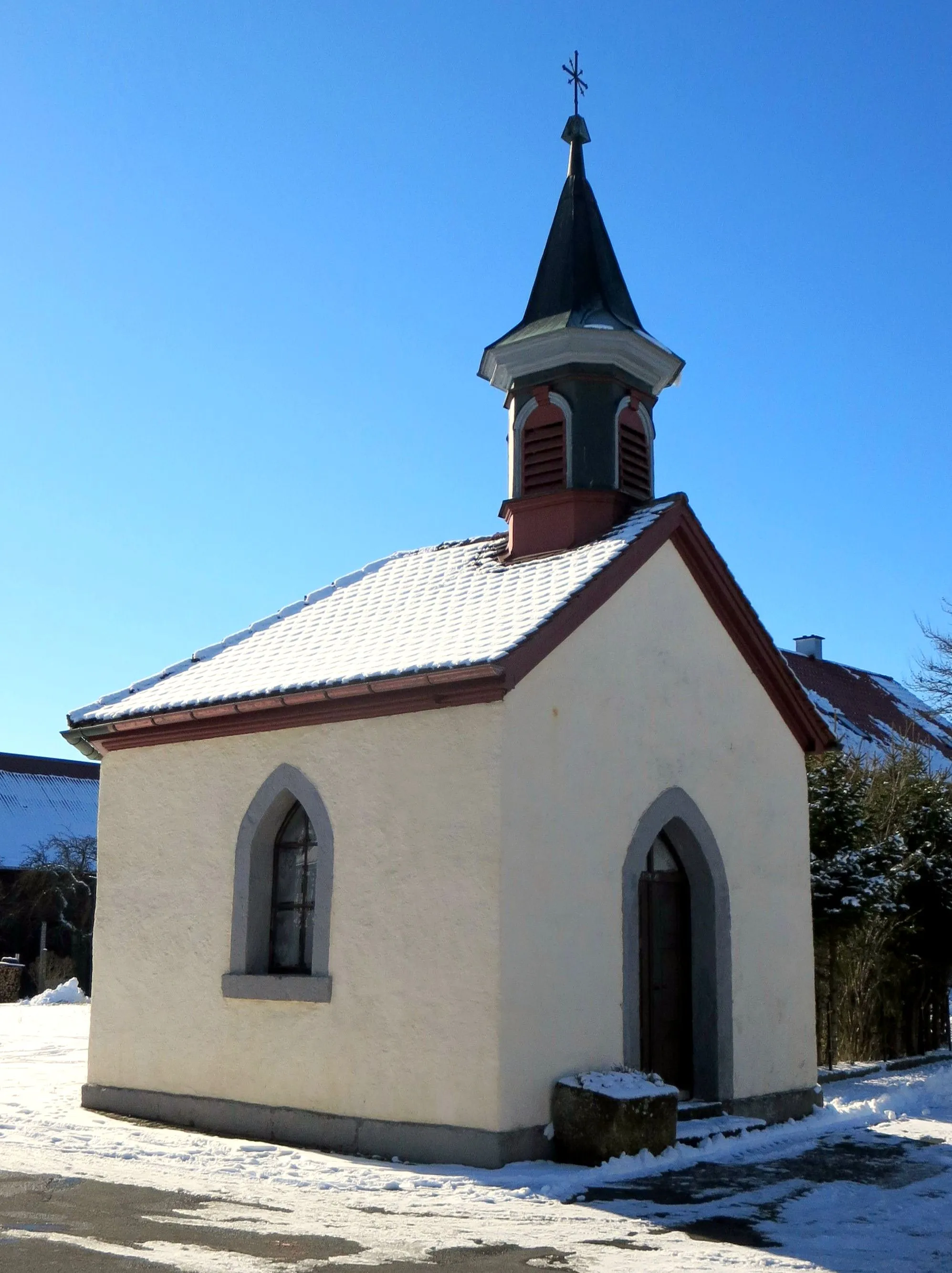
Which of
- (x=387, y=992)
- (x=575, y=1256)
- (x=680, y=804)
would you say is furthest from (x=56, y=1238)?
(x=680, y=804)

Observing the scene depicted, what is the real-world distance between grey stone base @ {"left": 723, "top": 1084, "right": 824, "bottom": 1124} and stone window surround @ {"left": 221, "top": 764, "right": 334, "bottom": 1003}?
12.2 feet

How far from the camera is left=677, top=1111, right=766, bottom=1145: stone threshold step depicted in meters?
9.44

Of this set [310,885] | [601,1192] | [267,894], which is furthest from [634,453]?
[601,1192]

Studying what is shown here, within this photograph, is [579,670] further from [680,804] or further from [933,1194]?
[933,1194]

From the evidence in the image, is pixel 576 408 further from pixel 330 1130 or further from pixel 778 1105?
pixel 330 1130

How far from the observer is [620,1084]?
9.02 m

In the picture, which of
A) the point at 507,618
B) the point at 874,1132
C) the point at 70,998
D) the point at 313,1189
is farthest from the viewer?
the point at 70,998

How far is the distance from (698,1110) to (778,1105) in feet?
4.44

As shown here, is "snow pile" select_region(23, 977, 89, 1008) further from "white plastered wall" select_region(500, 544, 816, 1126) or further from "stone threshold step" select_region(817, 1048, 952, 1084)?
"white plastered wall" select_region(500, 544, 816, 1126)

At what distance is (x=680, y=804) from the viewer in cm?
1068

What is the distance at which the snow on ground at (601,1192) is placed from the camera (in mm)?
6457

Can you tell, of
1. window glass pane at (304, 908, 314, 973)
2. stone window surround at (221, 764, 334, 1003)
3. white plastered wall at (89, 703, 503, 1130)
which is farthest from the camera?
window glass pane at (304, 908, 314, 973)

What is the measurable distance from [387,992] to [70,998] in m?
17.3

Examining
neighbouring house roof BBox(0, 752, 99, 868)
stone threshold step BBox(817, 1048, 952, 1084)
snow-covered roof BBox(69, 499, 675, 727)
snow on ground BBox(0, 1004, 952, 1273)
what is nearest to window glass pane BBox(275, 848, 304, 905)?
snow-covered roof BBox(69, 499, 675, 727)
